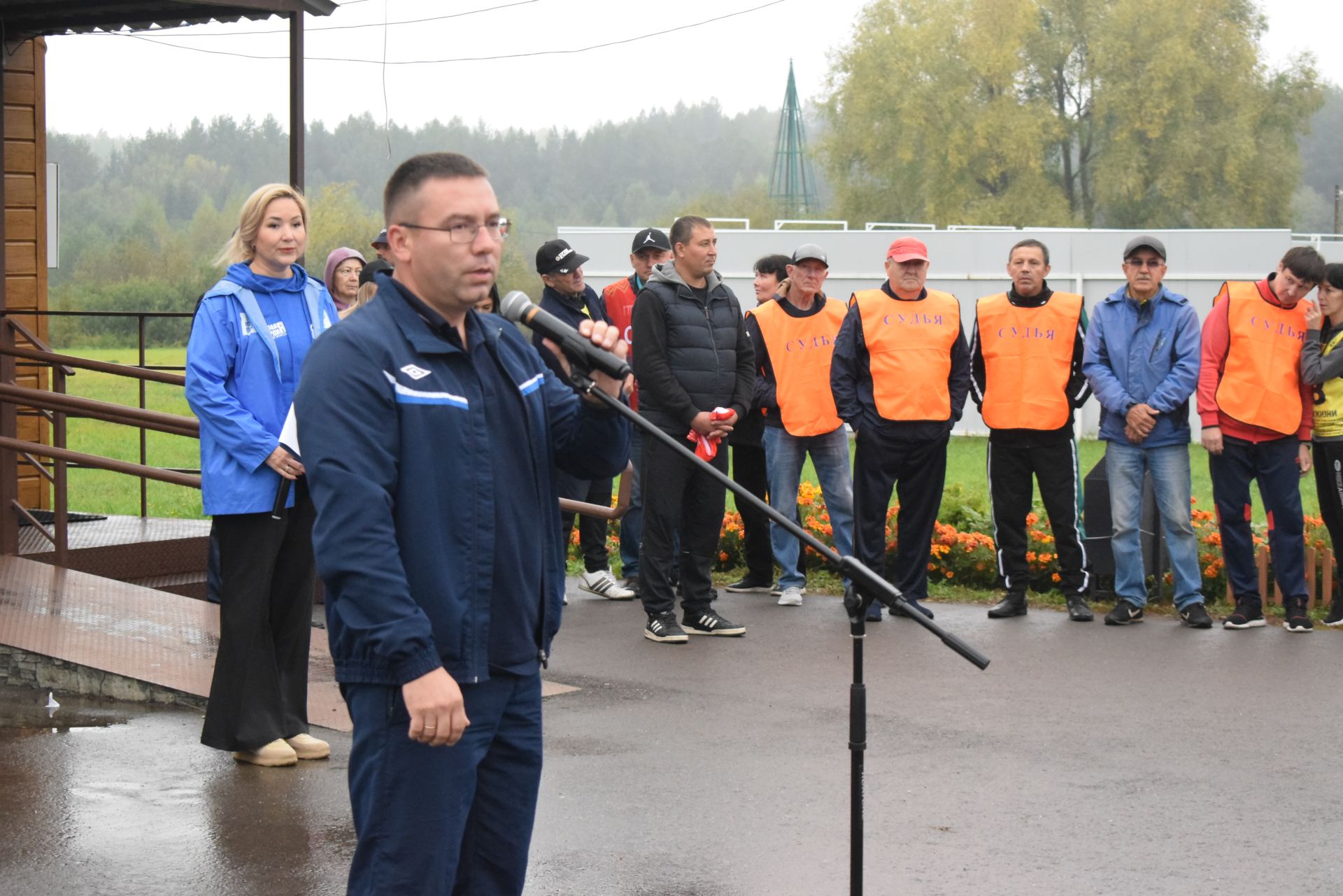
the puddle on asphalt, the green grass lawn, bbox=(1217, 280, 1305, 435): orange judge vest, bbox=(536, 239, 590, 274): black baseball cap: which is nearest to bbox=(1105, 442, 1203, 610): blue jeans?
bbox=(1217, 280, 1305, 435): orange judge vest

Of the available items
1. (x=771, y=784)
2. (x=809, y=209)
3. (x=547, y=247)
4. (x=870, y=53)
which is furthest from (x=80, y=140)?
(x=771, y=784)

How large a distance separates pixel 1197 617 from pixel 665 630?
3203 mm

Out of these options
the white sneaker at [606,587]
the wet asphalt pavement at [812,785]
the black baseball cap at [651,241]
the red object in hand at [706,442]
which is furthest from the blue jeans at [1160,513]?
the black baseball cap at [651,241]

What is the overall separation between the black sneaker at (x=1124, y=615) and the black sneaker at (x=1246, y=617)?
1.63ft

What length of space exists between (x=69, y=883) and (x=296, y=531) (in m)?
1.59

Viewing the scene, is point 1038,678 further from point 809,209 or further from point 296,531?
point 809,209

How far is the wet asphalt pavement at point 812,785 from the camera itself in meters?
4.77

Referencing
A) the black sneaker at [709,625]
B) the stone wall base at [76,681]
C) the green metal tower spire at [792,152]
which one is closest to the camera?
the stone wall base at [76,681]

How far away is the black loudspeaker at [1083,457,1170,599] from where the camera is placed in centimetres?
978

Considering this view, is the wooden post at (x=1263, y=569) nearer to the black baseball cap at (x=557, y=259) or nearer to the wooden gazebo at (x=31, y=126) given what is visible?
the black baseball cap at (x=557, y=259)

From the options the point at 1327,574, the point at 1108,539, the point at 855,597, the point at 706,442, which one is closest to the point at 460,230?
the point at 855,597

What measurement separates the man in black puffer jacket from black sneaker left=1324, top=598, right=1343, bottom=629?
3.56m

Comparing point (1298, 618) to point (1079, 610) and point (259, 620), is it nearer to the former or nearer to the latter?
point (1079, 610)

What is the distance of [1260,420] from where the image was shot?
29.1ft
